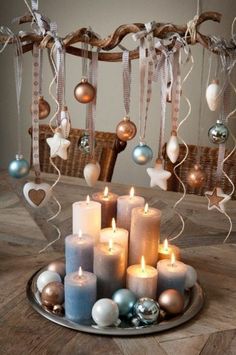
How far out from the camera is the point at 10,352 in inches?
25.2

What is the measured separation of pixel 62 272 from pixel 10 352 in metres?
0.20

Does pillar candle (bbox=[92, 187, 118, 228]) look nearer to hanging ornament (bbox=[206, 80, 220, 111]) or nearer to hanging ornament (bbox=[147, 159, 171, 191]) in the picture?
hanging ornament (bbox=[147, 159, 171, 191])

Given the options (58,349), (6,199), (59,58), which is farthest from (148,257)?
(6,199)

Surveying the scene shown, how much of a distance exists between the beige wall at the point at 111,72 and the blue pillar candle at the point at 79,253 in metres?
1.91

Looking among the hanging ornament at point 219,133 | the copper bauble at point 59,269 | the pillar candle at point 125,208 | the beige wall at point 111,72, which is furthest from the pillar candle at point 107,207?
the beige wall at point 111,72

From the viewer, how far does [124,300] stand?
2.33 ft

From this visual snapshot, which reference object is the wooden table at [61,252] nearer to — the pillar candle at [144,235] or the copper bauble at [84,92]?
the pillar candle at [144,235]

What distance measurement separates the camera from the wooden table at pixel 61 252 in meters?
0.67

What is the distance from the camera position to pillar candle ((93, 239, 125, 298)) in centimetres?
73

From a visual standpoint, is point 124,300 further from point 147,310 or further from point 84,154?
point 84,154

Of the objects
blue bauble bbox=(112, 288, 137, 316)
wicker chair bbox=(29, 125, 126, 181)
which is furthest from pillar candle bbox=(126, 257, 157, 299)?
wicker chair bbox=(29, 125, 126, 181)

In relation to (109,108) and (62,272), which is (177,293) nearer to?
(62,272)

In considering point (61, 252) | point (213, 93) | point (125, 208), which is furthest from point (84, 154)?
point (213, 93)

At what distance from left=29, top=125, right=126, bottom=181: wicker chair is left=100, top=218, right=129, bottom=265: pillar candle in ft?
3.30
